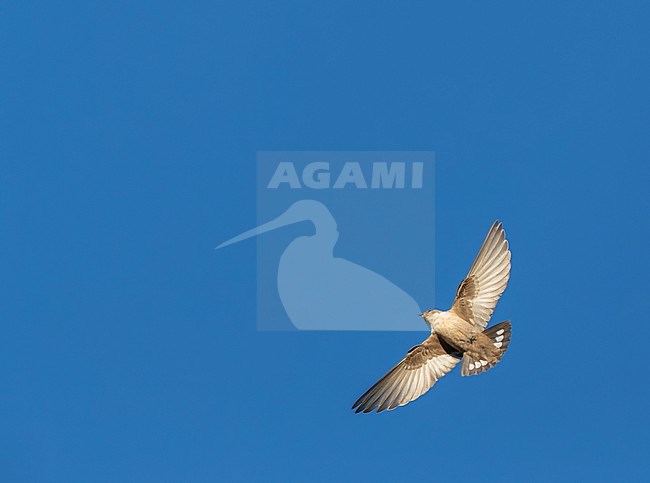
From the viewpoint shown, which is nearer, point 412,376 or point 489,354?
point 489,354

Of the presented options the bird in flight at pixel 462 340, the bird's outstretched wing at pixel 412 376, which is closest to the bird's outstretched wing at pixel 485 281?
the bird in flight at pixel 462 340

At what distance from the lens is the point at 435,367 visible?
2803mm

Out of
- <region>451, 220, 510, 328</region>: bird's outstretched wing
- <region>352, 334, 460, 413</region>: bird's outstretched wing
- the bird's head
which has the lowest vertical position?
<region>352, 334, 460, 413</region>: bird's outstretched wing

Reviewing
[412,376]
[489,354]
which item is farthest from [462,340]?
[412,376]

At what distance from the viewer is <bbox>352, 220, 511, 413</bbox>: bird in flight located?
270 cm

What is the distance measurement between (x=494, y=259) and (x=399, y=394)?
0.52 m

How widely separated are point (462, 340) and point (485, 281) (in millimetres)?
259

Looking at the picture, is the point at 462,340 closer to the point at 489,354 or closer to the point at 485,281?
the point at 489,354

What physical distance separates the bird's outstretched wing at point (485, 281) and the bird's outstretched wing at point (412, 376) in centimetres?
14

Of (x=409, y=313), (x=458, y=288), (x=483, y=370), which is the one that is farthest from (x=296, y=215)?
(x=483, y=370)

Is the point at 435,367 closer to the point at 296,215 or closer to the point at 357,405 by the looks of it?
the point at 357,405

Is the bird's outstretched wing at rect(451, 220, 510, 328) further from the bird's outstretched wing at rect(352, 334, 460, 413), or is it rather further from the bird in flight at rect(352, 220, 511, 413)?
the bird's outstretched wing at rect(352, 334, 460, 413)

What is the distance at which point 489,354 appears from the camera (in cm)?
266

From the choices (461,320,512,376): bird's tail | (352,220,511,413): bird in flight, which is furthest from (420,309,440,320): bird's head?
(461,320,512,376): bird's tail
